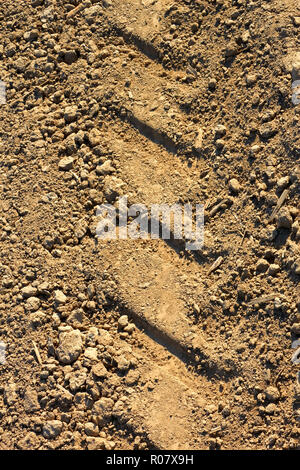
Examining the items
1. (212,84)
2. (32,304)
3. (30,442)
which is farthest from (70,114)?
(30,442)

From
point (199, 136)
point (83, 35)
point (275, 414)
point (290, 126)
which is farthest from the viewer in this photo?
point (83, 35)

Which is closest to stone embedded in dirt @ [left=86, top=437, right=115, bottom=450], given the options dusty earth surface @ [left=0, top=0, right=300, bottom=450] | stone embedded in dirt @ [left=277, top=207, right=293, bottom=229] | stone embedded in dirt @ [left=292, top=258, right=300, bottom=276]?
dusty earth surface @ [left=0, top=0, right=300, bottom=450]

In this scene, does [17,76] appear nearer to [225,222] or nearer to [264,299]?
[225,222]

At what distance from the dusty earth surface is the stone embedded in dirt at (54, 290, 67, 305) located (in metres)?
0.01

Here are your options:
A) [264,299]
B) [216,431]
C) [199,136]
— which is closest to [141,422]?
[216,431]

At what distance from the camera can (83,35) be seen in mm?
3713

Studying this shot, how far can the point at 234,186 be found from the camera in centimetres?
324

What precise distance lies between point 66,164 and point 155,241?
0.63 meters

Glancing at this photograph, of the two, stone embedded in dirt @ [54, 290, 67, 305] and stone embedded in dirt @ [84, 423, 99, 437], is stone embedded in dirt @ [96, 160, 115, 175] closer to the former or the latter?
stone embedded in dirt @ [54, 290, 67, 305]

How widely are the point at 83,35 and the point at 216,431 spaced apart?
2223 mm

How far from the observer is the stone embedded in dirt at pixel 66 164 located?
3477 millimetres

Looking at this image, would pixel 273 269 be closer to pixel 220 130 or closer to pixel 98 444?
pixel 220 130

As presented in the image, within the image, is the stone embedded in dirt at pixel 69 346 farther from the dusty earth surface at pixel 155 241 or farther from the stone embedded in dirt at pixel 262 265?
the stone embedded in dirt at pixel 262 265

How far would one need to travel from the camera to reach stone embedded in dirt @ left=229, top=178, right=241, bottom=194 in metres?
3.24
